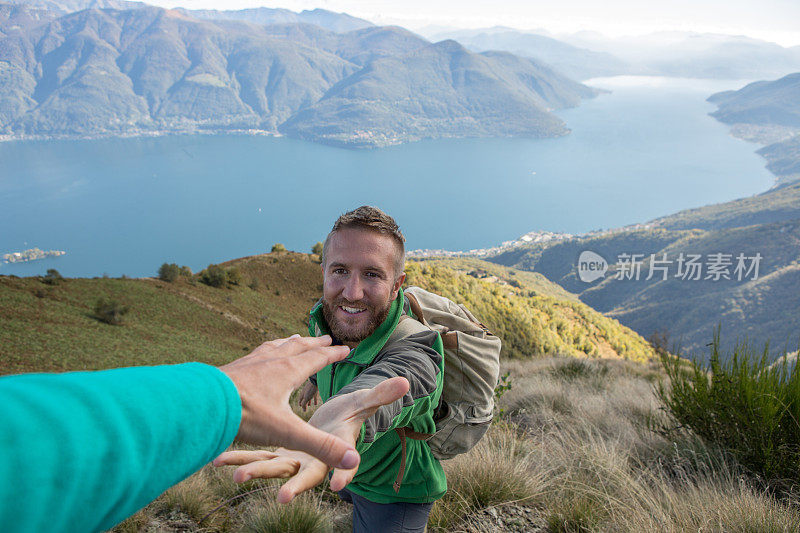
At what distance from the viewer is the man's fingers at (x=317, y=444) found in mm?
854

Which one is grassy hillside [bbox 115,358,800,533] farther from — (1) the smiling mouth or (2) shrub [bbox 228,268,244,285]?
(2) shrub [bbox 228,268,244,285]

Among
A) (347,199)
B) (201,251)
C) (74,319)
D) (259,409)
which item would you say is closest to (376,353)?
(259,409)

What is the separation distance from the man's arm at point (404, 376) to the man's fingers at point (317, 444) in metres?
0.21

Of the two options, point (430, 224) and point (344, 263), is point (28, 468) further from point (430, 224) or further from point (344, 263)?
point (430, 224)

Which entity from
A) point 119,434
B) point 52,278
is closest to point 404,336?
point 119,434

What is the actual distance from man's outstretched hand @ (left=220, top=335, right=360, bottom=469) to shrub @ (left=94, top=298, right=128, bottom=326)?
16.3 m

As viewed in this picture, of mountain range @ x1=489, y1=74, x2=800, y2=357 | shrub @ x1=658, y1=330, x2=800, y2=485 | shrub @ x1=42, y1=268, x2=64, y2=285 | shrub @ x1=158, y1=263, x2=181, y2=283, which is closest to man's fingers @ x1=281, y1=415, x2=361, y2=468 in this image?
shrub @ x1=658, y1=330, x2=800, y2=485

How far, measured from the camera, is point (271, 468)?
0.99 meters

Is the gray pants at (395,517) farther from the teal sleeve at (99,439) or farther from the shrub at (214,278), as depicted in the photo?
the shrub at (214,278)

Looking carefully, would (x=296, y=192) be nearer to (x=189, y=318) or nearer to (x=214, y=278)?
(x=214, y=278)

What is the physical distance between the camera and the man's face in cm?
171

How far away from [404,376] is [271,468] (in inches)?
22.5

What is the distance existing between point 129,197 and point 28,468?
14598 centimetres

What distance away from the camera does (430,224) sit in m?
113
